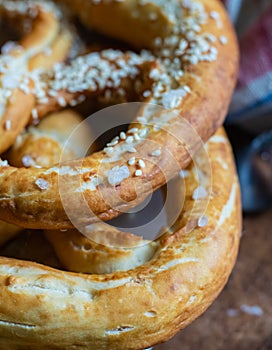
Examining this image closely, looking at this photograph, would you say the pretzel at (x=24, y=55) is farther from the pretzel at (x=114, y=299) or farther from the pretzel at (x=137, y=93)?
the pretzel at (x=114, y=299)

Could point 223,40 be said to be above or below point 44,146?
above

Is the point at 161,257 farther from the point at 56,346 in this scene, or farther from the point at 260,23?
the point at 260,23

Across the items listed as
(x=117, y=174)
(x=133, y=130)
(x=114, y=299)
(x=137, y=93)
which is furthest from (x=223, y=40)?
(x=114, y=299)

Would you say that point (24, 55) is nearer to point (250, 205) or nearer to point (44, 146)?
point (44, 146)

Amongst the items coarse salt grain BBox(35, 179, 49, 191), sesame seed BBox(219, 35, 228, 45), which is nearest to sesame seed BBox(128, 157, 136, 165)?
coarse salt grain BBox(35, 179, 49, 191)

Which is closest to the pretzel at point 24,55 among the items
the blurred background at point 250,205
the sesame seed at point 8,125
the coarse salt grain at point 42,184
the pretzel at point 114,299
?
the sesame seed at point 8,125

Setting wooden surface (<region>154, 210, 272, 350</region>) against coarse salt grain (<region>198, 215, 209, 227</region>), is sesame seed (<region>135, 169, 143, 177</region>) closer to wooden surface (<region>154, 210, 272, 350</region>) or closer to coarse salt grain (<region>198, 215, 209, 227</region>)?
coarse salt grain (<region>198, 215, 209, 227</region>)
